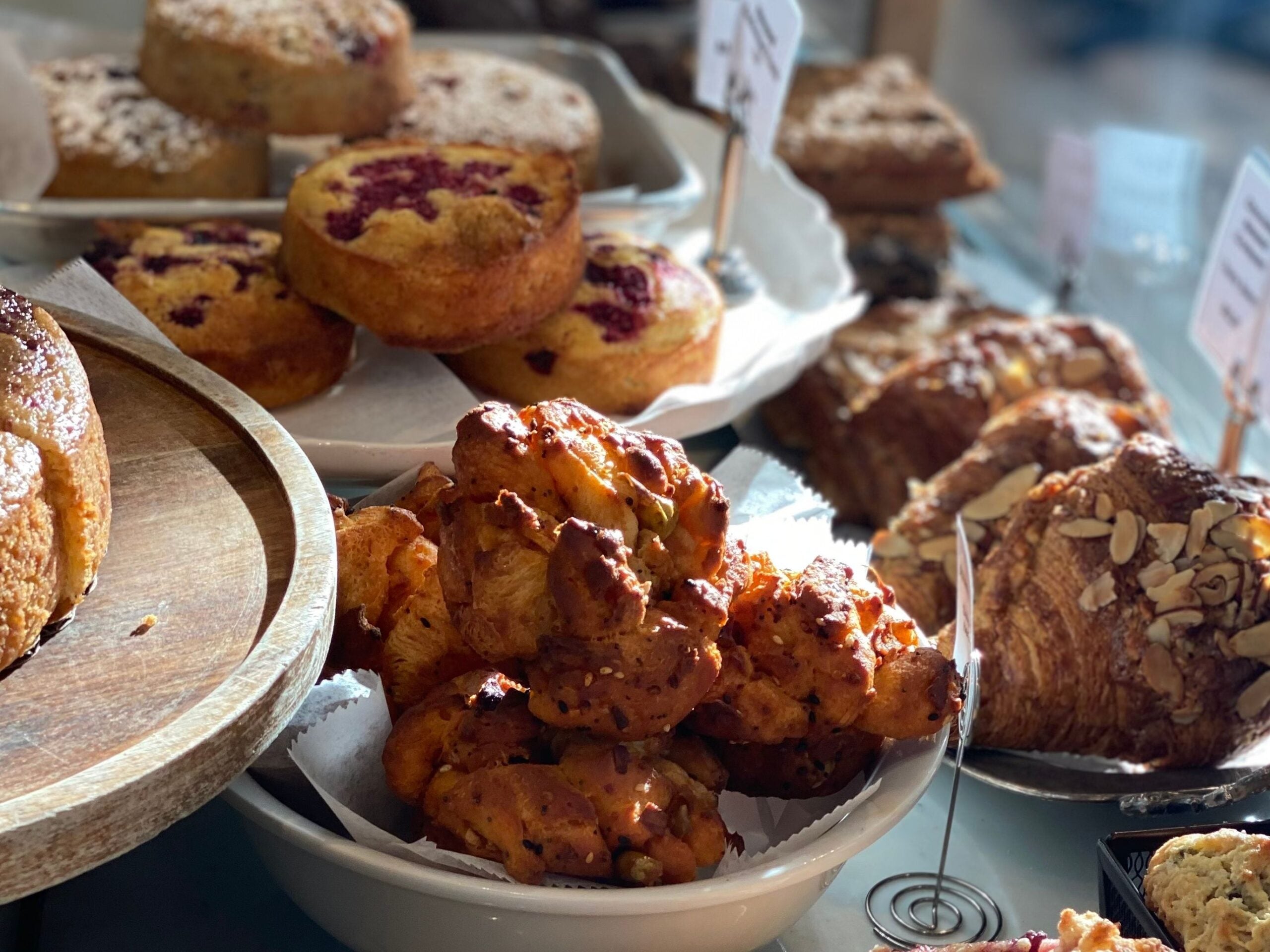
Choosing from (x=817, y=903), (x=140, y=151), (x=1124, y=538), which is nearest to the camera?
(x=817, y=903)

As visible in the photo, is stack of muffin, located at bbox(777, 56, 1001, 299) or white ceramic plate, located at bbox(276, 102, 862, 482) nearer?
white ceramic plate, located at bbox(276, 102, 862, 482)

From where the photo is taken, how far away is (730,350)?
182 cm

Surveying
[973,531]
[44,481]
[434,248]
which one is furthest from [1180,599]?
[44,481]

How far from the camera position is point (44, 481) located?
2.82ft

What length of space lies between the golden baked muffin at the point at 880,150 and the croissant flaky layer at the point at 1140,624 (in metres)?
1.44

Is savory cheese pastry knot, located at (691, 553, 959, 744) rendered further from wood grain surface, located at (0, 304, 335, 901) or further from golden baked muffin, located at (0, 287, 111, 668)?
golden baked muffin, located at (0, 287, 111, 668)

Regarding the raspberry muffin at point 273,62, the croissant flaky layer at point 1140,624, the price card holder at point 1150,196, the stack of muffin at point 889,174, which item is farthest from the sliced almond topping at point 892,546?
the price card holder at point 1150,196

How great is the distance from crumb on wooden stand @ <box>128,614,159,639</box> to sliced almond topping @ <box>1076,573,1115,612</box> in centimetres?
82

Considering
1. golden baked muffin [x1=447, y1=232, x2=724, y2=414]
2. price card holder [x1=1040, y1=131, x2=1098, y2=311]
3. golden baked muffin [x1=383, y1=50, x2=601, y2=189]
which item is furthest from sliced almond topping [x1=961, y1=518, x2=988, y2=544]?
price card holder [x1=1040, y1=131, x2=1098, y2=311]

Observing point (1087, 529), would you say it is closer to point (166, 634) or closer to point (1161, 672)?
point (1161, 672)

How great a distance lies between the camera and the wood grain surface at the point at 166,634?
0.70 metres

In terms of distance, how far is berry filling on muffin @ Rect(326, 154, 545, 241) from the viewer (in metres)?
1.48

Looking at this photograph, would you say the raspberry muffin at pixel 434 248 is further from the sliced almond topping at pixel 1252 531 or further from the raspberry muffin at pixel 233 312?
the sliced almond topping at pixel 1252 531

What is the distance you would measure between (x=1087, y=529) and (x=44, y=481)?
90cm
